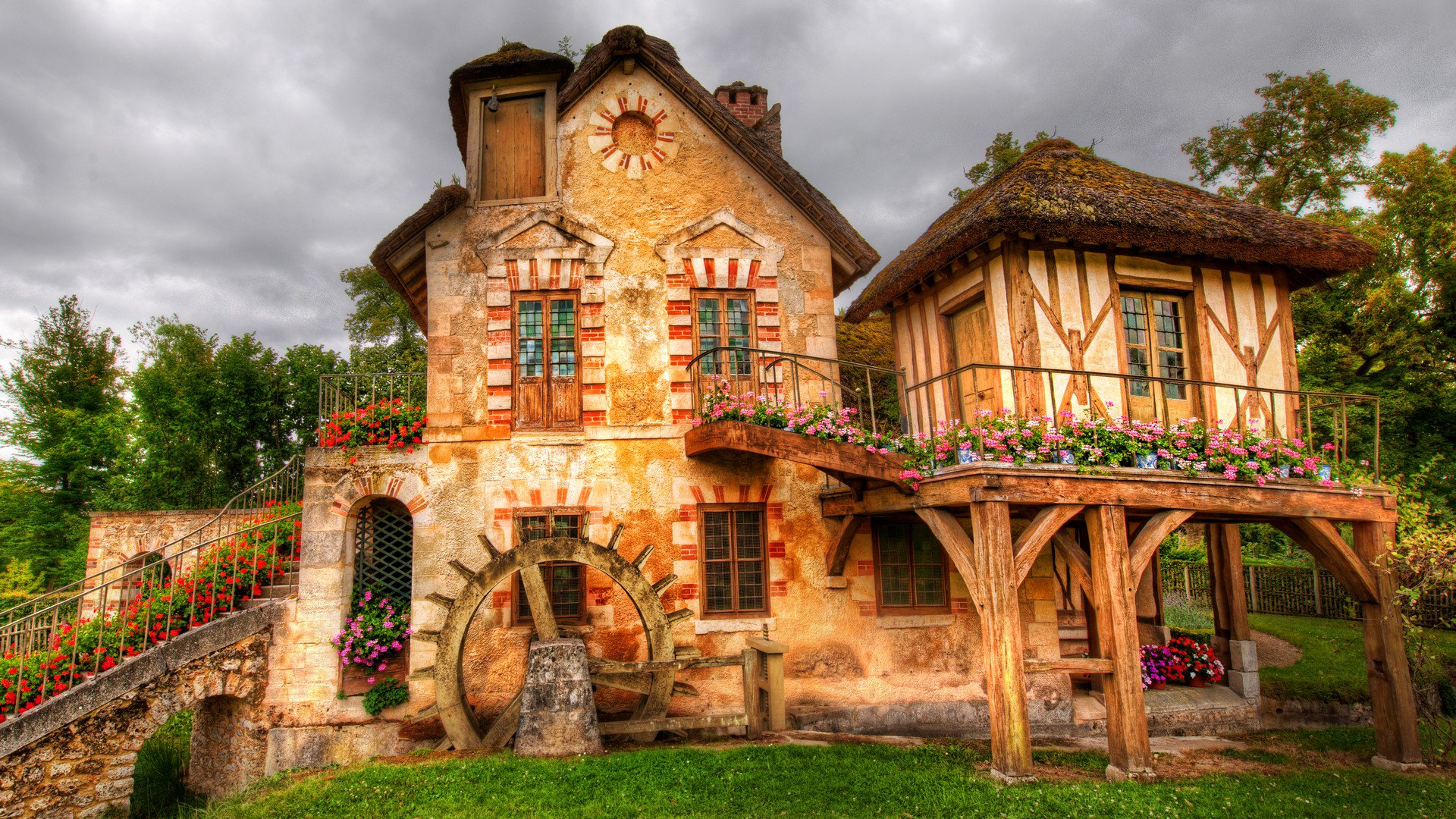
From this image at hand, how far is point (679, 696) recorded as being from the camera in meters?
9.86

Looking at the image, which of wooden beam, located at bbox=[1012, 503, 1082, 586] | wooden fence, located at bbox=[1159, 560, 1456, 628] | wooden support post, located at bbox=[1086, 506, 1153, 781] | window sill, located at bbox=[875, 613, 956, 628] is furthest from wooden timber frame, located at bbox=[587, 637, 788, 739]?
wooden fence, located at bbox=[1159, 560, 1456, 628]

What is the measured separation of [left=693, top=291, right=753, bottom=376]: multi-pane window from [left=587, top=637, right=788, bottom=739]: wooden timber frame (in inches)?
140

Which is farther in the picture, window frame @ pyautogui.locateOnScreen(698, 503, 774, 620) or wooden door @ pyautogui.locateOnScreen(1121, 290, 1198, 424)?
window frame @ pyautogui.locateOnScreen(698, 503, 774, 620)

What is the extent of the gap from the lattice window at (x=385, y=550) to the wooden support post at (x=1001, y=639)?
21.8 ft

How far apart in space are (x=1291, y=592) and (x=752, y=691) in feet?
51.4

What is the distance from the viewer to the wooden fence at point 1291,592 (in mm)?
15812

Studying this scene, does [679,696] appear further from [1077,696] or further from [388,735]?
[1077,696]

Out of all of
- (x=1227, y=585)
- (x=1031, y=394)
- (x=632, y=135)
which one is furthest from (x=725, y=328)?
(x=1227, y=585)

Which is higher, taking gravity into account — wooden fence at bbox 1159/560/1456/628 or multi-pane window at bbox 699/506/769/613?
Result: multi-pane window at bbox 699/506/769/613

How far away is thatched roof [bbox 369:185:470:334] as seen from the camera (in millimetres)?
10250

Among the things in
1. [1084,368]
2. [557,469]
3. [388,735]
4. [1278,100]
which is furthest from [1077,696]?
[1278,100]

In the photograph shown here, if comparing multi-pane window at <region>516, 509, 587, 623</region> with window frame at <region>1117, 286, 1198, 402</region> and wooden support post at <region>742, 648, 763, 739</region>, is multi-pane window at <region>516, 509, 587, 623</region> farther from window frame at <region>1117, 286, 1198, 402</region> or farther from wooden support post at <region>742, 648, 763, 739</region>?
window frame at <region>1117, 286, 1198, 402</region>

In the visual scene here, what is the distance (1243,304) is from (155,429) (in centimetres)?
2441

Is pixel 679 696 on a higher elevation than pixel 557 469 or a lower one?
lower
